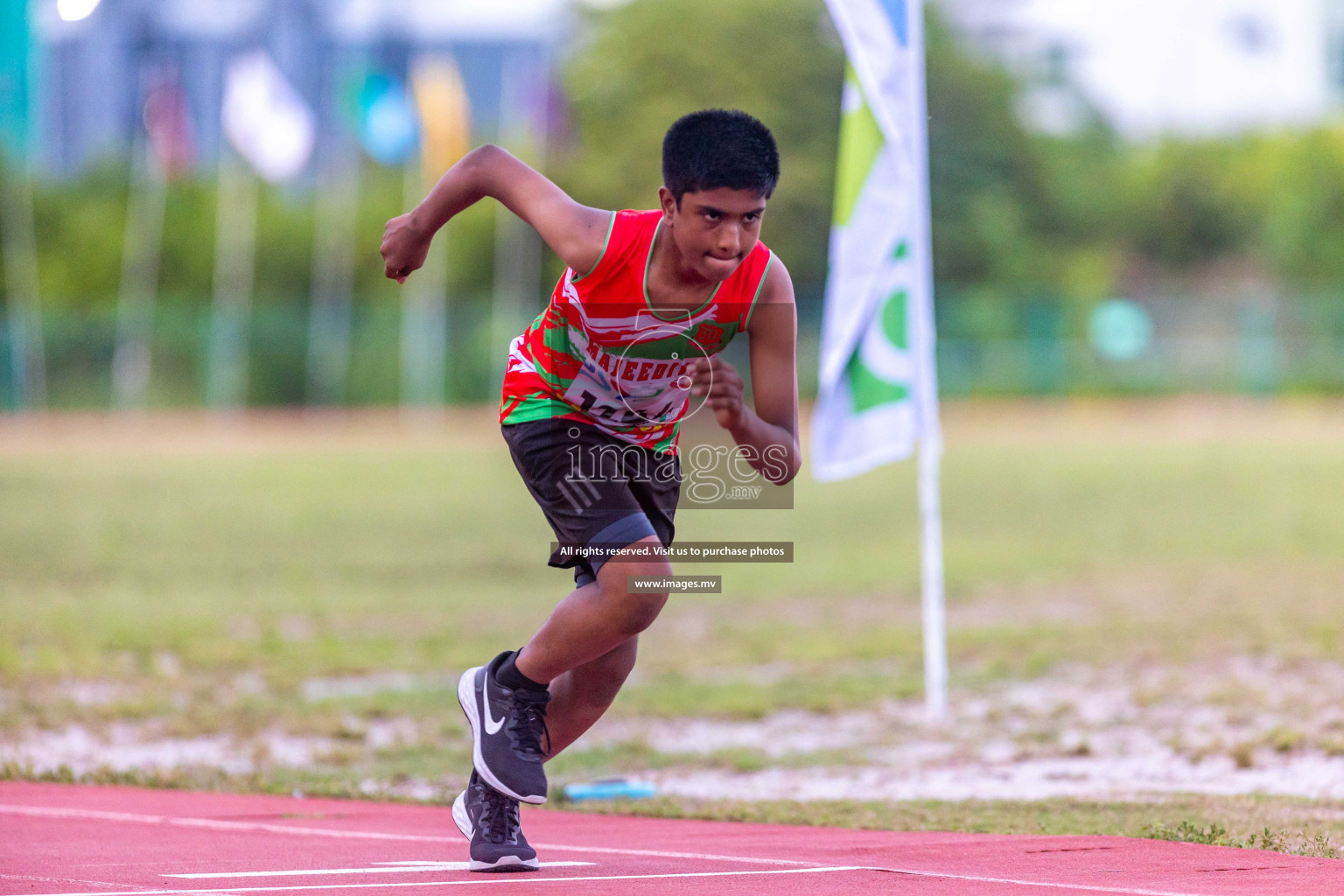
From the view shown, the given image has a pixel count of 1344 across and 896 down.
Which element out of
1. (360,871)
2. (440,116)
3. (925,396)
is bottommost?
(360,871)

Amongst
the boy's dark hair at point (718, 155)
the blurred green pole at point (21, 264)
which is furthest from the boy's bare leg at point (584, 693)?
the blurred green pole at point (21, 264)

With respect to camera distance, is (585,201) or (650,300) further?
(585,201)

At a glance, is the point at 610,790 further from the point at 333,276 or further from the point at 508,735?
the point at 333,276

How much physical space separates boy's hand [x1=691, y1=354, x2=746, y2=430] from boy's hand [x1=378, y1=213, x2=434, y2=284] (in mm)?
889

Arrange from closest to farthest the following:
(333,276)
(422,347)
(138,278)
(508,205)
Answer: (508,205) < (422,347) < (138,278) < (333,276)

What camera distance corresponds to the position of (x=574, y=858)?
15.9 feet

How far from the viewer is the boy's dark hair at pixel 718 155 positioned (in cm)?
414

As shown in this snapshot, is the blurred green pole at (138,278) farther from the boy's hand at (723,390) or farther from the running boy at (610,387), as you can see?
the boy's hand at (723,390)

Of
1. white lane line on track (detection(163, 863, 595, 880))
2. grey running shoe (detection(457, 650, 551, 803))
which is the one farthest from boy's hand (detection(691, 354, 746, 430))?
white lane line on track (detection(163, 863, 595, 880))

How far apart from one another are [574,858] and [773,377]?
5.28 ft

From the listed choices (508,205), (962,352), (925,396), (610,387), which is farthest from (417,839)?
(962,352)

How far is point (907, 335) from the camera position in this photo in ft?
29.2

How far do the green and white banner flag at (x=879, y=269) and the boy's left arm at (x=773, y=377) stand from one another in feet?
13.4

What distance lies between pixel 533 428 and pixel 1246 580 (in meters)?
11.1
